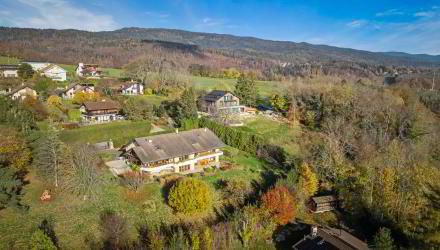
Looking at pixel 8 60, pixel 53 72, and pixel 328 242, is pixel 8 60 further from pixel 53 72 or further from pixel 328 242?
pixel 328 242

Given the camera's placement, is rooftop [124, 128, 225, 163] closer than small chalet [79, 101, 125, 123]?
Yes

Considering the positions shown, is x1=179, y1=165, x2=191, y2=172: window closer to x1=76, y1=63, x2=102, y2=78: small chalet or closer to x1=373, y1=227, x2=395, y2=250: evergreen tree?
x1=373, y1=227, x2=395, y2=250: evergreen tree

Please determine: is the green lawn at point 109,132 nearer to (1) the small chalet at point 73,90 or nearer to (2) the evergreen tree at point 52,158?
(2) the evergreen tree at point 52,158

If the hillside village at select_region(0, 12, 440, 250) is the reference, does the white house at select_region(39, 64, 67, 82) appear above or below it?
above

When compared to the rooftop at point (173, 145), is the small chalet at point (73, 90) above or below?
above

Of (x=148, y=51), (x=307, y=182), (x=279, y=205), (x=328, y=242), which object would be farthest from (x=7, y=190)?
(x=148, y=51)

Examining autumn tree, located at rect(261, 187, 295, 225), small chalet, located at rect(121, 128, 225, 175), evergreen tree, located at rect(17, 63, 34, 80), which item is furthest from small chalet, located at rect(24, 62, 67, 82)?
autumn tree, located at rect(261, 187, 295, 225)

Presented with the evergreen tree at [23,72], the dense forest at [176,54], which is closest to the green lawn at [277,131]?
the dense forest at [176,54]
